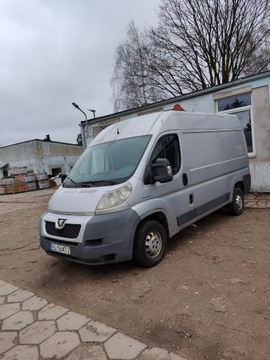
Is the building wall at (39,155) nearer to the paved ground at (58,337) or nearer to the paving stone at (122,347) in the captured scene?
the paved ground at (58,337)

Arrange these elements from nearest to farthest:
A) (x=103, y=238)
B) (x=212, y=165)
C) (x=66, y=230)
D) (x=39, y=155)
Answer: (x=103, y=238)
(x=66, y=230)
(x=212, y=165)
(x=39, y=155)

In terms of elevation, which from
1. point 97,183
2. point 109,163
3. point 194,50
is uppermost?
point 194,50

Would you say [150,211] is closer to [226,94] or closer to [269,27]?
[226,94]

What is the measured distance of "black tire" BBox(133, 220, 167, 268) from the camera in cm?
407

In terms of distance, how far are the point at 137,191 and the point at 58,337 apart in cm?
205

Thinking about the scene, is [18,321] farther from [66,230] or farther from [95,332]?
[66,230]

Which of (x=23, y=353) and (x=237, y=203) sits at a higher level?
(x=237, y=203)

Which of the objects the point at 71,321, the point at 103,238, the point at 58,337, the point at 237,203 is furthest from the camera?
the point at 237,203

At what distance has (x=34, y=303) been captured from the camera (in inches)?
142

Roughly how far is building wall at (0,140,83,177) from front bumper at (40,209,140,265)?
2701 centimetres

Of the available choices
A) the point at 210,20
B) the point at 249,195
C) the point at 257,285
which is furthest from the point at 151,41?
the point at 257,285

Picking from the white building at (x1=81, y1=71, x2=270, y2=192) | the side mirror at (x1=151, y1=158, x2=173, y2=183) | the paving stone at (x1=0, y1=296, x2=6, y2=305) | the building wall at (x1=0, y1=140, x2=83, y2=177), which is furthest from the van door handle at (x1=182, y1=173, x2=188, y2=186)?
the building wall at (x1=0, y1=140, x2=83, y2=177)

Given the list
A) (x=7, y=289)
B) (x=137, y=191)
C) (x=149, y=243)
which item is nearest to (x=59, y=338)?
(x=7, y=289)

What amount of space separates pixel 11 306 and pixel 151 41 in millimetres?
20870
